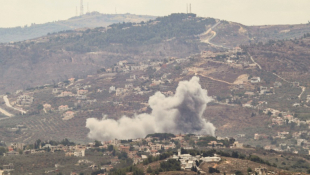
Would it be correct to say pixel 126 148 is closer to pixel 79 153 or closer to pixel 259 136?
pixel 79 153

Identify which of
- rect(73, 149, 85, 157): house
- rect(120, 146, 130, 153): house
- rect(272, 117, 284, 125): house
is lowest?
rect(272, 117, 284, 125): house

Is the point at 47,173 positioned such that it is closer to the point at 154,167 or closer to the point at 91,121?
the point at 154,167

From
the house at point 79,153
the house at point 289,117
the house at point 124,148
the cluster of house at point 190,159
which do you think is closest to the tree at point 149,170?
the cluster of house at point 190,159

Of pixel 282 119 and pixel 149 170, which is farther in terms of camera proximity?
pixel 282 119

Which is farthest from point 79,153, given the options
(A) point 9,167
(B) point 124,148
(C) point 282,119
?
(C) point 282,119

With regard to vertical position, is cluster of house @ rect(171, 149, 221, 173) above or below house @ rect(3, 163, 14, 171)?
above

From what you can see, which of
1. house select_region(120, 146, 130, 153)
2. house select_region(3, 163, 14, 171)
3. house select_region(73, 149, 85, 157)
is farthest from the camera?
house select_region(120, 146, 130, 153)

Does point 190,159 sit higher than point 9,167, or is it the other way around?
point 190,159

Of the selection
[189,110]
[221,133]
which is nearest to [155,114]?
[189,110]

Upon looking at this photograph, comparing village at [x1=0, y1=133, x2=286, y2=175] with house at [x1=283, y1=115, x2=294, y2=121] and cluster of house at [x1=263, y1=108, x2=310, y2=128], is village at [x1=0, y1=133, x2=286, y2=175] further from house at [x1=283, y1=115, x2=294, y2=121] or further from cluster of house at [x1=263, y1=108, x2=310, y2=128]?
house at [x1=283, y1=115, x2=294, y2=121]

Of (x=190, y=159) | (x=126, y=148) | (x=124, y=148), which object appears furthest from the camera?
(x=126, y=148)

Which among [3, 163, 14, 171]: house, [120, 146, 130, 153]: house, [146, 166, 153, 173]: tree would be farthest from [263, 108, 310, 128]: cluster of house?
[146, 166, 153, 173]: tree
